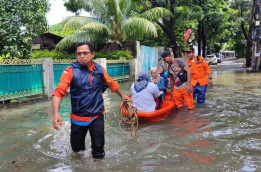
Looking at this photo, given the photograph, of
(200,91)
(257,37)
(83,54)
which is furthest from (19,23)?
(257,37)

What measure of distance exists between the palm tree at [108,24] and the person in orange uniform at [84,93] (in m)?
11.4

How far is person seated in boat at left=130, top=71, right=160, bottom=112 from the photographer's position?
6012mm

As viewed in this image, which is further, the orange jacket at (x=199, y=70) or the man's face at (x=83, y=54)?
the orange jacket at (x=199, y=70)

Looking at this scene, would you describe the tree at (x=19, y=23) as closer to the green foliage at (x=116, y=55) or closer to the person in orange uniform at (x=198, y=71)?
the green foliage at (x=116, y=55)

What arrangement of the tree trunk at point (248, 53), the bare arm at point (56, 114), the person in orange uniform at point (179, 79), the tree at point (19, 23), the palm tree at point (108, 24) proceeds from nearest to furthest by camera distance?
the bare arm at point (56, 114)
the person in orange uniform at point (179, 79)
the tree at point (19, 23)
the palm tree at point (108, 24)
the tree trunk at point (248, 53)

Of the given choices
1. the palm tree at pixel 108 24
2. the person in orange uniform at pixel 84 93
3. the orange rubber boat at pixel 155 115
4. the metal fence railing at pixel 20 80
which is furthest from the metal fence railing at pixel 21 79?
the person in orange uniform at pixel 84 93

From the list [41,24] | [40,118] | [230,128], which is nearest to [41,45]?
[41,24]

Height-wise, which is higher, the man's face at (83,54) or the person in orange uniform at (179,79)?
the man's face at (83,54)

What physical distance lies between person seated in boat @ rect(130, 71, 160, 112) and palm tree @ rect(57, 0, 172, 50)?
9.34 m

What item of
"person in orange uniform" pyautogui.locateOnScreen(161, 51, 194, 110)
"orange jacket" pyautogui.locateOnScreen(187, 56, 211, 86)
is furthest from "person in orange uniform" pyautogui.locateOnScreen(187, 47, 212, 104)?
"person in orange uniform" pyautogui.locateOnScreen(161, 51, 194, 110)

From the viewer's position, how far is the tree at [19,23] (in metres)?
9.24

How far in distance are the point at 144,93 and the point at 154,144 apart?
5.03ft

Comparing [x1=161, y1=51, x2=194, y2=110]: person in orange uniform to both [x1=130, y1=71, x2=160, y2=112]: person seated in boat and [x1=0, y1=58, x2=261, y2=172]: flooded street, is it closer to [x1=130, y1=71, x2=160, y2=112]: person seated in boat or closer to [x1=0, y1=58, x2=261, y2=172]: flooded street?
[x1=0, y1=58, x2=261, y2=172]: flooded street

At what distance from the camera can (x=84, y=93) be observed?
140 inches
